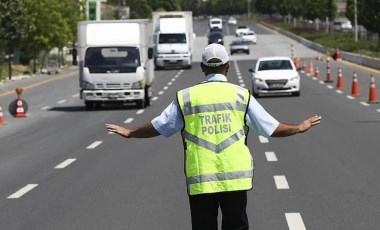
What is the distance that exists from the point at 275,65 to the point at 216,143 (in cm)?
2876

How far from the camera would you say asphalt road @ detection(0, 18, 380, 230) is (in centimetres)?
1027

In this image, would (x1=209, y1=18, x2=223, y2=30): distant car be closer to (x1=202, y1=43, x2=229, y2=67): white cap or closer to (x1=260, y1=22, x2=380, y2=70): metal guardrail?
(x1=260, y1=22, x2=380, y2=70): metal guardrail

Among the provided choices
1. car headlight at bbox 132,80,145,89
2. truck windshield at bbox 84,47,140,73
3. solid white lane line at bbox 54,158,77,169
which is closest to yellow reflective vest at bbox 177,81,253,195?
solid white lane line at bbox 54,158,77,169

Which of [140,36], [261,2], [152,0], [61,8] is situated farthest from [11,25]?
[261,2]

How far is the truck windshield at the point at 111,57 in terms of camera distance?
29.4 metres

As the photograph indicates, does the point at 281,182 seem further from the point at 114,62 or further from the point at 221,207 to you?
the point at 114,62

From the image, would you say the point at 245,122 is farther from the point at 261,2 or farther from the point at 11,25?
the point at 261,2

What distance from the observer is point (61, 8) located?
7275cm

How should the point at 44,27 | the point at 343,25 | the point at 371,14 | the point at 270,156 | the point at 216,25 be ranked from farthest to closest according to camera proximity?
the point at 216,25
the point at 343,25
the point at 371,14
the point at 44,27
the point at 270,156

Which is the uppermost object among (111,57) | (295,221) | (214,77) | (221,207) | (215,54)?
(215,54)

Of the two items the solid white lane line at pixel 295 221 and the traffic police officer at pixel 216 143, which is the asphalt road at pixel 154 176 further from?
the traffic police officer at pixel 216 143

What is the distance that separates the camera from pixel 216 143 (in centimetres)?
572

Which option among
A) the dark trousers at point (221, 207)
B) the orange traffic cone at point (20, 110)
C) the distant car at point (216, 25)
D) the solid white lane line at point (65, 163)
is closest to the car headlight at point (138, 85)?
the orange traffic cone at point (20, 110)

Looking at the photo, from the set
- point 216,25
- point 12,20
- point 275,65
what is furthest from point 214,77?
point 216,25
